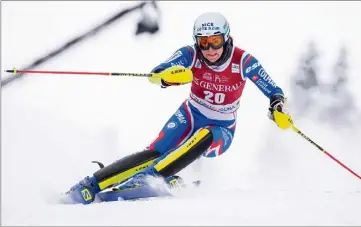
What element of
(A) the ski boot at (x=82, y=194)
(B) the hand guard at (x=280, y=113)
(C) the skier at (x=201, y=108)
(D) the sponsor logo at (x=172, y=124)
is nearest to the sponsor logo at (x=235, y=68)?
(C) the skier at (x=201, y=108)

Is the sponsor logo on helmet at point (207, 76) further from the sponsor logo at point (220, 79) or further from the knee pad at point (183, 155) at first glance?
the knee pad at point (183, 155)

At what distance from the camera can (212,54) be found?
4.20m

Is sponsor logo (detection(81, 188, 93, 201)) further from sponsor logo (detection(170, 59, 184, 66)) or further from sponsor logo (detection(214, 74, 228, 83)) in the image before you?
sponsor logo (detection(214, 74, 228, 83))

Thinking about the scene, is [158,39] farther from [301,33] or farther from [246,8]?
[301,33]

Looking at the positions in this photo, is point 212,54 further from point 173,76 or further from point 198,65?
point 173,76

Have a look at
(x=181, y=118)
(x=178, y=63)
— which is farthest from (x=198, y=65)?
(x=181, y=118)

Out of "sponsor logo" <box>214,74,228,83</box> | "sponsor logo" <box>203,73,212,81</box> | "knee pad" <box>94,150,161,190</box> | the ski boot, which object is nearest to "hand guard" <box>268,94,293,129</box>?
"sponsor logo" <box>214,74,228,83</box>

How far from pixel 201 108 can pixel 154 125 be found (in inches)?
90.8

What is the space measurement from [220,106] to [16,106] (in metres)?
2.73

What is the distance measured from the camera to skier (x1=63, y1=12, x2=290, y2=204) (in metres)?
3.92

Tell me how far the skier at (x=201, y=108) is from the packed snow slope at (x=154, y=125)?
0.31 metres

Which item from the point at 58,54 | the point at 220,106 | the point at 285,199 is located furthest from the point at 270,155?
the point at 58,54

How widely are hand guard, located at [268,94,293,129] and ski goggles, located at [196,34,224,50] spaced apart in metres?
0.63

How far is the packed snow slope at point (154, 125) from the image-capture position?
288 centimetres
